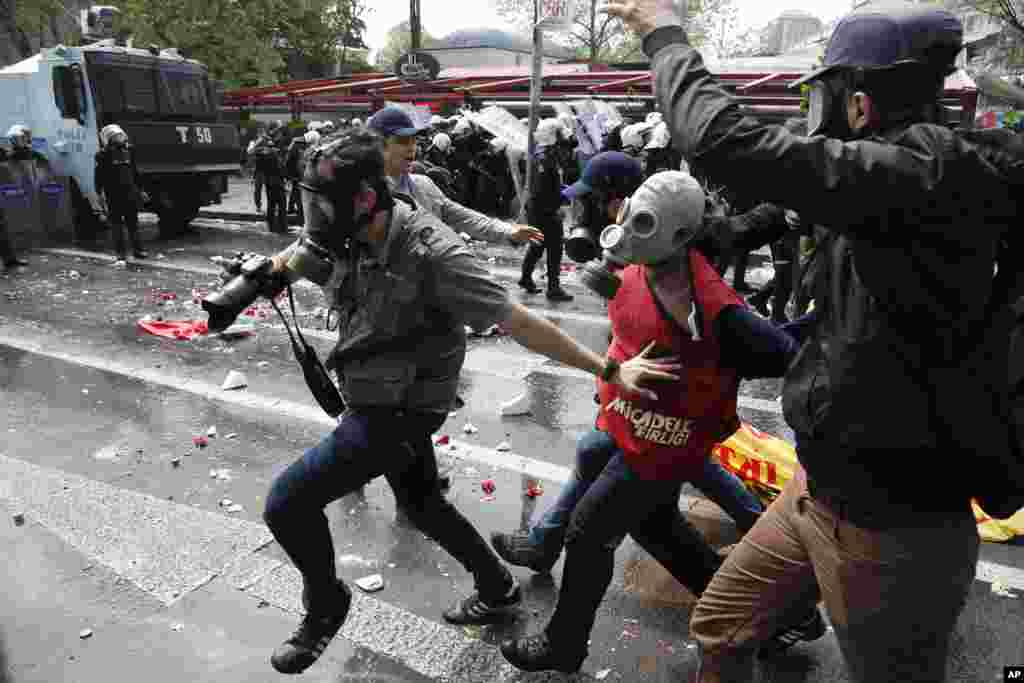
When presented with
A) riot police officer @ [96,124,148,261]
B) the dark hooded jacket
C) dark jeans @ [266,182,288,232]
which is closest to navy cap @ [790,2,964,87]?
the dark hooded jacket

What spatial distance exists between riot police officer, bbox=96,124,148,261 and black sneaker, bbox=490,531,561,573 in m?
9.71

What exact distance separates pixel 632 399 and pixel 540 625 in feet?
4.00

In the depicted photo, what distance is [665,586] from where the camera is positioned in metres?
3.46

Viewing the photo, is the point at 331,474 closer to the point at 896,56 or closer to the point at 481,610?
the point at 481,610

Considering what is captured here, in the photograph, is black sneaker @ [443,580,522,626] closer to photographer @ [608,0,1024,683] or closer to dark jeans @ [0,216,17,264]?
photographer @ [608,0,1024,683]

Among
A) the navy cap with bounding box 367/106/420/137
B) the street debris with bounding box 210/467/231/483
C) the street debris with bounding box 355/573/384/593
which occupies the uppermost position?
the navy cap with bounding box 367/106/420/137

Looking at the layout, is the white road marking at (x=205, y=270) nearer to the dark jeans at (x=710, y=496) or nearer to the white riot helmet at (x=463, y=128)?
the dark jeans at (x=710, y=496)

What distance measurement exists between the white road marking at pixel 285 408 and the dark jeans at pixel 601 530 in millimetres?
1423

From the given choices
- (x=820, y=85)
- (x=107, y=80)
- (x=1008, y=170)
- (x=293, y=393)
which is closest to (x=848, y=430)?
(x=1008, y=170)

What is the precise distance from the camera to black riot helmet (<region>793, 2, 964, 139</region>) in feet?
5.02

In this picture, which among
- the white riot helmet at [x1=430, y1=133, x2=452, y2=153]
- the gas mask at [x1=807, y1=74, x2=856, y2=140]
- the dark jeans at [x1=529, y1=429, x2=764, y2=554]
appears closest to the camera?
the gas mask at [x1=807, y1=74, x2=856, y2=140]

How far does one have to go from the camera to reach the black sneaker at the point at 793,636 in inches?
115

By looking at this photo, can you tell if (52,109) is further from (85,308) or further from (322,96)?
(322,96)

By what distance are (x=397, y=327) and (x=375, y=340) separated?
86 mm
